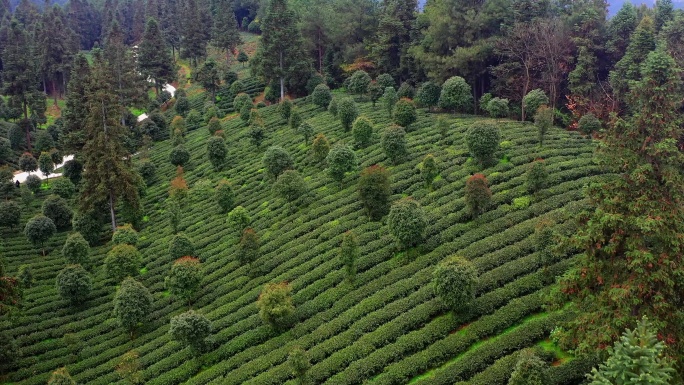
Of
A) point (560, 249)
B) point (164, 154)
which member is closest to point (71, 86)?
point (164, 154)

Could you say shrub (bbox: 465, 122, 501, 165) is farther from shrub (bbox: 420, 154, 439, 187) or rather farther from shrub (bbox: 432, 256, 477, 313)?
shrub (bbox: 432, 256, 477, 313)

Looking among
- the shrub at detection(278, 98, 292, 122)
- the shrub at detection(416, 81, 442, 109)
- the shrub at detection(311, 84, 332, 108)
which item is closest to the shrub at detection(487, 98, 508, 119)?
the shrub at detection(416, 81, 442, 109)

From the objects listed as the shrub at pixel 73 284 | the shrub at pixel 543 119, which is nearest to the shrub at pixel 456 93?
the shrub at pixel 543 119

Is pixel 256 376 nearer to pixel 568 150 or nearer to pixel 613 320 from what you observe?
pixel 613 320

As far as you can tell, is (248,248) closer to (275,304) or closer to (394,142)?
(275,304)

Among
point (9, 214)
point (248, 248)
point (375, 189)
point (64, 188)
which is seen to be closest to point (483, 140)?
point (375, 189)
